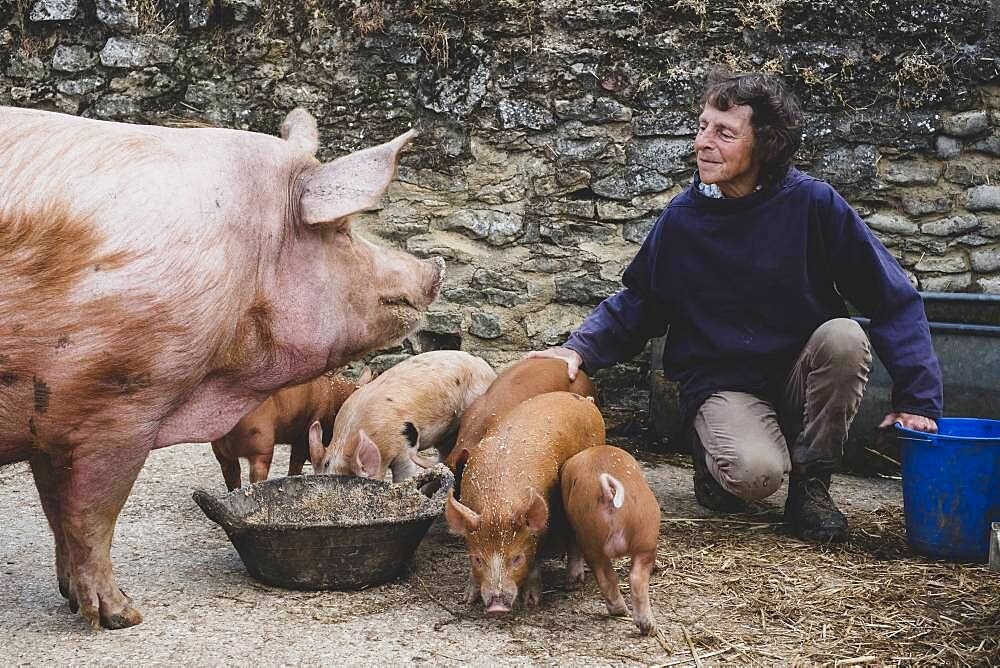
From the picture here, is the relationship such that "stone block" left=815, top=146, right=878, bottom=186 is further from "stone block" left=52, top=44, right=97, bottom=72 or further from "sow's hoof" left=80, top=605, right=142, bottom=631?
"sow's hoof" left=80, top=605, right=142, bottom=631

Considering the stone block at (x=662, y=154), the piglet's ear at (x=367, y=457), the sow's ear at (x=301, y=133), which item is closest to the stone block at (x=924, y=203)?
the stone block at (x=662, y=154)

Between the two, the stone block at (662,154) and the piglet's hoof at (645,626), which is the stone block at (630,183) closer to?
the stone block at (662,154)

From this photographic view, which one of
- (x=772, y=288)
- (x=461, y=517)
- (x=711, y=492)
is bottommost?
(x=711, y=492)

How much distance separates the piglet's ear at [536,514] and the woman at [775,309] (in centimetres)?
126

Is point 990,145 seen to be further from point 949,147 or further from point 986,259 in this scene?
point 986,259

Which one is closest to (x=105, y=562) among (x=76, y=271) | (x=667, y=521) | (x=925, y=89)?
(x=76, y=271)

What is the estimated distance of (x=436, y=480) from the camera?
12.3ft

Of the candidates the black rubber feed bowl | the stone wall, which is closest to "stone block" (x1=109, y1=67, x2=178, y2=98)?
the stone wall

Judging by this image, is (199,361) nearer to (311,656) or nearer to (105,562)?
(105,562)

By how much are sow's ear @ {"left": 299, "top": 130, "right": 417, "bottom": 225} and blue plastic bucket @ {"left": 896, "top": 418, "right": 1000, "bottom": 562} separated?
2144 mm

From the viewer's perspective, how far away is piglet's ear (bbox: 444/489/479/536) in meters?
3.09

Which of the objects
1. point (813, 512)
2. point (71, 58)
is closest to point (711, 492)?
point (813, 512)

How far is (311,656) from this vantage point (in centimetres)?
291

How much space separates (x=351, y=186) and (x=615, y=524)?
131 centimetres
